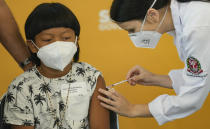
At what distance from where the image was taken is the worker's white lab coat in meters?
1.31

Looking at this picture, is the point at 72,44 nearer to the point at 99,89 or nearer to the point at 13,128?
the point at 99,89

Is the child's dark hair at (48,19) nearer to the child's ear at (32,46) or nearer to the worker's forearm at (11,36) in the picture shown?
the child's ear at (32,46)

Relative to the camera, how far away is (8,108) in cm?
146

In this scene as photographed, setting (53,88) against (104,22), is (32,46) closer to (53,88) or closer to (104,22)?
(53,88)

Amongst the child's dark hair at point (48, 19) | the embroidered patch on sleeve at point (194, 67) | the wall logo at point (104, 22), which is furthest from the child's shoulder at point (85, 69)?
the wall logo at point (104, 22)

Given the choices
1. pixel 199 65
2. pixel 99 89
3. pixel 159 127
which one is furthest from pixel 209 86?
pixel 159 127

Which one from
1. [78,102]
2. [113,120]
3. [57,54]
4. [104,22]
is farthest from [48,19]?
[104,22]

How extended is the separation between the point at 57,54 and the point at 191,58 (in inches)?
24.4

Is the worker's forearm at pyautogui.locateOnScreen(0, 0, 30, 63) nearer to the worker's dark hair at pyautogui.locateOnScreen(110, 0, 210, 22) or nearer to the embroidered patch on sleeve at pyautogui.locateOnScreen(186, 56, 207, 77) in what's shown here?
the worker's dark hair at pyautogui.locateOnScreen(110, 0, 210, 22)

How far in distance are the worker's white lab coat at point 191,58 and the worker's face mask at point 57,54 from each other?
0.48m

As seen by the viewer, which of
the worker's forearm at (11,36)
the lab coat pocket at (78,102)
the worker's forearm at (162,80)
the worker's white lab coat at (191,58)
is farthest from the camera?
the worker's forearm at (162,80)

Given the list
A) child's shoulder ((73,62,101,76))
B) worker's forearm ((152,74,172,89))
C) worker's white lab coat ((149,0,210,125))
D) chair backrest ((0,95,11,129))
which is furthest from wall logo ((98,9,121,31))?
chair backrest ((0,95,11,129))

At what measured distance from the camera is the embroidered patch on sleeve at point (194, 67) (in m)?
1.35

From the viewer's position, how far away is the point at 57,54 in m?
1.50
